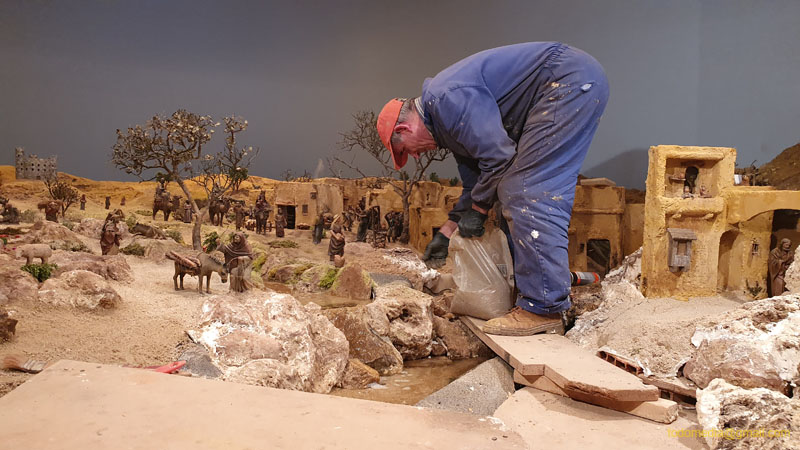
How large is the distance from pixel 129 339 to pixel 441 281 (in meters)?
4.29

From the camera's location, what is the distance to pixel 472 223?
13.4ft

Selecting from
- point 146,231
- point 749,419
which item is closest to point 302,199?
point 146,231

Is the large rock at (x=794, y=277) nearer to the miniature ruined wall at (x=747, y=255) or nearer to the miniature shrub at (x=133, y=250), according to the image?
the miniature ruined wall at (x=747, y=255)

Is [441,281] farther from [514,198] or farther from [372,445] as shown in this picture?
[372,445]

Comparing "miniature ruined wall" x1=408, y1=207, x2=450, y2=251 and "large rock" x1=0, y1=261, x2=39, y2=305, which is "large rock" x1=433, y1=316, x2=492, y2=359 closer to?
"large rock" x1=0, y1=261, x2=39, y2=305

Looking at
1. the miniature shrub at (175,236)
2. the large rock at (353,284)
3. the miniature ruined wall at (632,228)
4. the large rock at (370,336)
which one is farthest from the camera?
the miniature ruined wall at (632,228)

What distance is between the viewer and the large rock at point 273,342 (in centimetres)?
357

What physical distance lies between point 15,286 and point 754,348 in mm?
5426

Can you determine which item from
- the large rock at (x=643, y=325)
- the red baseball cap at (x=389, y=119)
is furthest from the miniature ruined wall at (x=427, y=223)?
the red baseball cap at (x=389, y=119)

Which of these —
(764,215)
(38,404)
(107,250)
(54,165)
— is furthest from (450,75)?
(54,165)

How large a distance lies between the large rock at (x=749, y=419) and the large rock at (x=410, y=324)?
2.72 metres

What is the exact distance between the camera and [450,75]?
11.5ft

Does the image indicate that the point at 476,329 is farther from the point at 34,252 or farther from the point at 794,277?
the point at 34,252

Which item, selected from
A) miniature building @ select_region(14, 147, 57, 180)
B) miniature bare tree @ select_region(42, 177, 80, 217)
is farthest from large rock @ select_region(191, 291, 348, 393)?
miniature bare tree @ select_region(42, 177, 80, 217)
